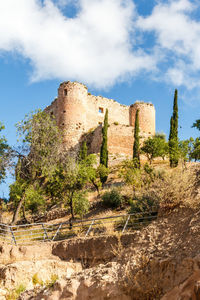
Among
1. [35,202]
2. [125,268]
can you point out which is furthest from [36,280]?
[35,202]

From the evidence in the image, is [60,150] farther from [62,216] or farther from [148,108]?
[148,108]

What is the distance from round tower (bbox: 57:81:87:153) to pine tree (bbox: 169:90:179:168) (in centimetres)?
1229

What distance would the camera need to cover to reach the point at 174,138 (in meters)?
27.1

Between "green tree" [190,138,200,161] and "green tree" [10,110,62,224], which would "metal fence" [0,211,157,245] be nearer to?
"green tree" [10,110,62,224]

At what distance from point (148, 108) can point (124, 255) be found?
36.0 meters

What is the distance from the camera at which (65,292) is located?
240 inches

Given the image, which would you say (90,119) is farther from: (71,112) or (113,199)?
(113,199)

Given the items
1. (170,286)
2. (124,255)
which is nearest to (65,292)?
(124,255)

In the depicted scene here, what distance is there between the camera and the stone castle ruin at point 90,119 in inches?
1389

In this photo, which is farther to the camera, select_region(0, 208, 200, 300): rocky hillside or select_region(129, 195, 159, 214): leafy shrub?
select_region(129, 195, 159, 214): leafy shrub

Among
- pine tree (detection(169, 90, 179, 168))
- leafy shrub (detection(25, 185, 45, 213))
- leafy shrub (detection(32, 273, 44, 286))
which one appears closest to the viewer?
leafy shrub (detection(32, 273, 44, 286))

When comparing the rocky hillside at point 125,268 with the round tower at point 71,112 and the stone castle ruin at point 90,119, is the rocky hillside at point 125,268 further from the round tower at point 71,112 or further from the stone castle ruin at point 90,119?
the round tower at point 71,112

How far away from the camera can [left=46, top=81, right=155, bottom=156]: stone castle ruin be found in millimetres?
35281

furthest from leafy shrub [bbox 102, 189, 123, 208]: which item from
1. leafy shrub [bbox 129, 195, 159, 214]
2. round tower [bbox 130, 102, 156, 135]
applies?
round tower [bbox 130, 102, 156, 135]
